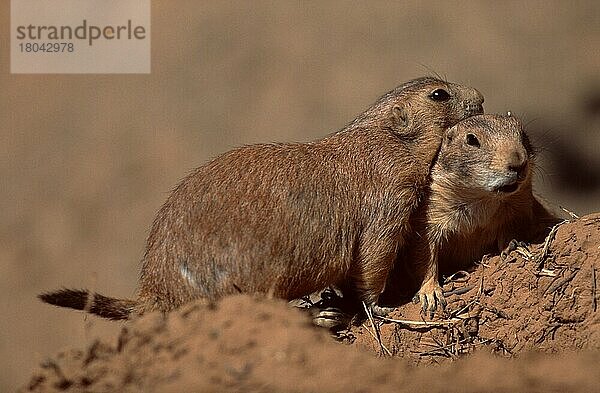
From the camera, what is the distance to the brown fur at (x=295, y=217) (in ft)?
14.0

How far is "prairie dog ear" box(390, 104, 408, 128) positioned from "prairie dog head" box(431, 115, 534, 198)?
0.26m

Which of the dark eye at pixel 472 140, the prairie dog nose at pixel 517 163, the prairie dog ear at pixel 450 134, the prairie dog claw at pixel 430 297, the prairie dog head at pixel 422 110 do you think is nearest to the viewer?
the prairie dog nose at pixel 517 163

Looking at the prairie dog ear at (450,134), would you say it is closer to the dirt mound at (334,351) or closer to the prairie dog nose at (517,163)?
the prairie dog nose at (517,163)

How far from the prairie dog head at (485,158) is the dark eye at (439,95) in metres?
A: 0.22

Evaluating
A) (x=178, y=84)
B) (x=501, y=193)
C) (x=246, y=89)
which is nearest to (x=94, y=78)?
(x=178, y=84)

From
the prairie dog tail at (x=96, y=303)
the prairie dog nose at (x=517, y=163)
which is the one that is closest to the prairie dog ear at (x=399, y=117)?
the prairie dog nose at (x=517, y=163)

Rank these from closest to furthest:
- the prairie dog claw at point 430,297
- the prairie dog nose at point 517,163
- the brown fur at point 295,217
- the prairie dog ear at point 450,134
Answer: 1. the brown fur at point 295,217
2. the prairie dog nose at point 517,163
3. the prairie dog claw at point 430,297
4. the prairie dog ear at point 450,134

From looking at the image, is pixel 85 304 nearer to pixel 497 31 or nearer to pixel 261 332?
pixel 261 332

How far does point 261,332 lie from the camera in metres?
3.45

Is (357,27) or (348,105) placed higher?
(357,27)

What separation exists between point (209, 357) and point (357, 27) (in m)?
5.18

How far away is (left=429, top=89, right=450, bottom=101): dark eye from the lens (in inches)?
200

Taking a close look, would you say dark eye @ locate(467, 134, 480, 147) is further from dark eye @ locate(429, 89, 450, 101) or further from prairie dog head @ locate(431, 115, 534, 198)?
dark eye @ locate(429, 89, 450, 101)

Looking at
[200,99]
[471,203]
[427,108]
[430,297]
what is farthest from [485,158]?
[200,99]
